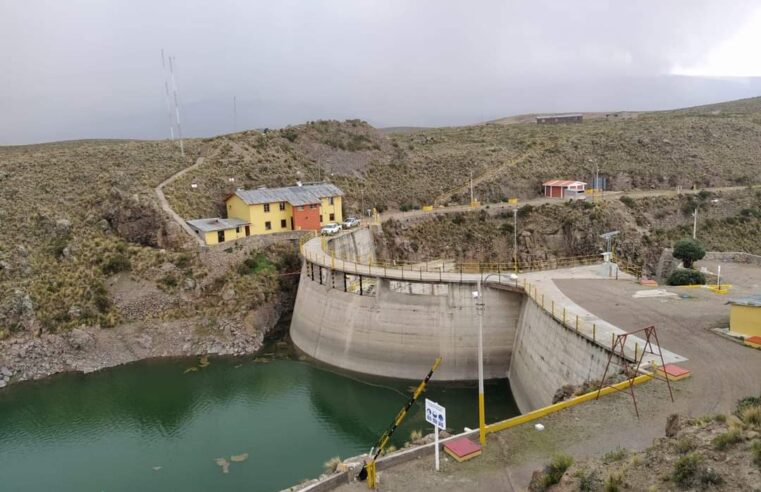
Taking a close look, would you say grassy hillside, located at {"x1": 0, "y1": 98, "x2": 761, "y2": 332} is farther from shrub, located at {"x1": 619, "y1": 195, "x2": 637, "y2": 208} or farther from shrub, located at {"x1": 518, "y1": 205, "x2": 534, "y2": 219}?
shrub, located at {"x1": 619, "y1": 195, "x2": 637, "y2": 208}

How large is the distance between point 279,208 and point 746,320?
42.0 meters

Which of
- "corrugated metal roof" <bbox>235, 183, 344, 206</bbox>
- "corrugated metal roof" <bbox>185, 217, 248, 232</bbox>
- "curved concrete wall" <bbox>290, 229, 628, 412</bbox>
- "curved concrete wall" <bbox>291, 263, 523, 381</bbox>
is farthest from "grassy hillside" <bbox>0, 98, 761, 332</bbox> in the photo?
"curved concrete wall" <bbox>291, 263, 523, 381</bbox>

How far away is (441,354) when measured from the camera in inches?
1467

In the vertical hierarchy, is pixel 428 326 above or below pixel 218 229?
below

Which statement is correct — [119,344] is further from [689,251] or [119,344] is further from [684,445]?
[689,251]

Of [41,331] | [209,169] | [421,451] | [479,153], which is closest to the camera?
[421,451]

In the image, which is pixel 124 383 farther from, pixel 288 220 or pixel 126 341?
pixel 288 220

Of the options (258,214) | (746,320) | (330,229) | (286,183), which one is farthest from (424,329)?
(286,183)

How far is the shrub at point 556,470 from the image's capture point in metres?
14.1

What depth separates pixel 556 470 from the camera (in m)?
14.5

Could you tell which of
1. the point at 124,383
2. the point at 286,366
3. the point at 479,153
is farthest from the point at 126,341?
the point at 479,153

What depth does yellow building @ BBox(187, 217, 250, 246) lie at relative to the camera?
167 ft

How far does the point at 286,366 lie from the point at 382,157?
48272mm

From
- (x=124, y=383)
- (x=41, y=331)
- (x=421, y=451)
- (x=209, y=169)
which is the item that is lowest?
(x=124, y=383)
